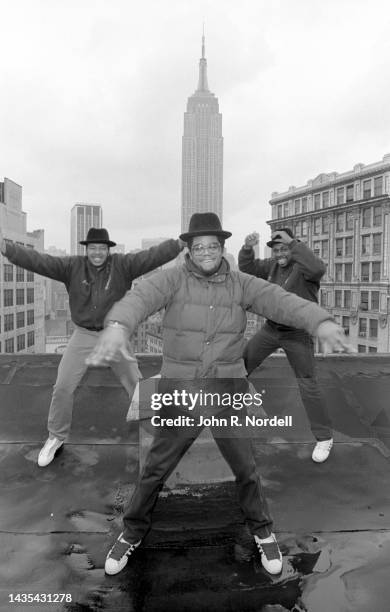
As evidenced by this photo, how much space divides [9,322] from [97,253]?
60.9 m

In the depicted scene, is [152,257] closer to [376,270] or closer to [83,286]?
[83,286]

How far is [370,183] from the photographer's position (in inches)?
2239

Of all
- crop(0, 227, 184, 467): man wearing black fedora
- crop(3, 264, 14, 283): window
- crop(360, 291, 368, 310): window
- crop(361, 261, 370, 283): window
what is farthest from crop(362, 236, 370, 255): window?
crop(0, 227, 184, 467): man wearing black fedora

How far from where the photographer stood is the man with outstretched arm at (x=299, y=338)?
12.9ft

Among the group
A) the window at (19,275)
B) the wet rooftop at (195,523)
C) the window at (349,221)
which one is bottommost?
the wet rooftop at (195,523)

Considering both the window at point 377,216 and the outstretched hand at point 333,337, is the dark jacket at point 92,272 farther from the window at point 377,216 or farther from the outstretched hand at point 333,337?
the window at point 377,216

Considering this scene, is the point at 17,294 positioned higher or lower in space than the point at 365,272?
lower

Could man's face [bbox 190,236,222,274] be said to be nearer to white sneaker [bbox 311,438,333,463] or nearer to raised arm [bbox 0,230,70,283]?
raised arm [bbox 0,230,70,283]

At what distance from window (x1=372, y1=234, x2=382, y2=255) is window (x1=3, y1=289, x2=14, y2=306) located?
165 feet

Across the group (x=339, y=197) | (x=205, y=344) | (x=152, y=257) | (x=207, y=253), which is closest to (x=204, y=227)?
(x=207, y=253)

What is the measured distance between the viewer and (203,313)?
2.74m

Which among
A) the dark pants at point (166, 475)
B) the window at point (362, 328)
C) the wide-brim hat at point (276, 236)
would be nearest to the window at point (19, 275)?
the window at point (362, 328)

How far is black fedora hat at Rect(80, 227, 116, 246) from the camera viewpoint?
3.96 m

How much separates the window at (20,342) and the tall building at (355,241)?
46.1m
